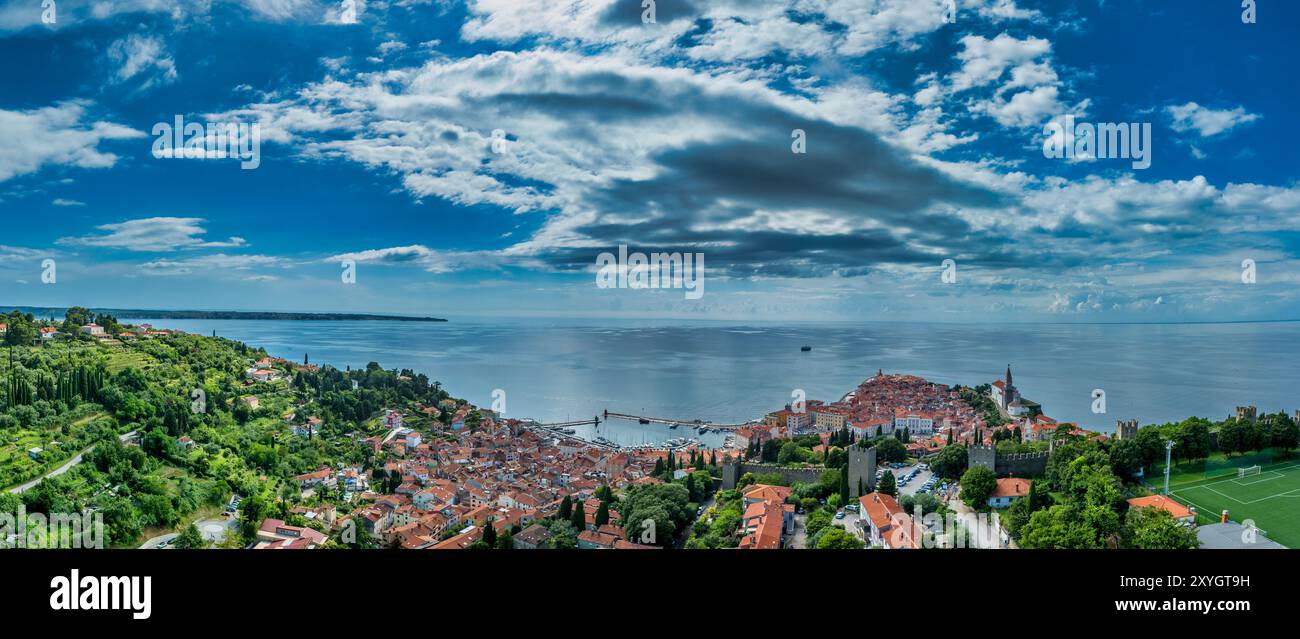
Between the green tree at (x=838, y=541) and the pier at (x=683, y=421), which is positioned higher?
the green tree at (x=838, y=541)

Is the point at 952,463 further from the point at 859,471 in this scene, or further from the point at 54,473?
the point at 54,473

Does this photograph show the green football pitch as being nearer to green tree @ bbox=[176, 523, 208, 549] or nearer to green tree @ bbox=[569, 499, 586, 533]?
green tree @ bbox=[569, 499, 586, 533]

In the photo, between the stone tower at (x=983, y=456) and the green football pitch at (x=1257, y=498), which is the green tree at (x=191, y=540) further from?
the green football pitch at (x=1257, y=498)

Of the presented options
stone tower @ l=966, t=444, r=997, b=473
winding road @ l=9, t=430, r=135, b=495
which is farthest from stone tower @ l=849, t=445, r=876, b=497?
winding road @ l=9, t=430, r=135, b=495

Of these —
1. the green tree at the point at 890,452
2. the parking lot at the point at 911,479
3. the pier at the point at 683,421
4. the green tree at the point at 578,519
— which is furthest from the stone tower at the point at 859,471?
the pier at the point at 683,421

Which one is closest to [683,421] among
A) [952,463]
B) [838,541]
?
[952,463]

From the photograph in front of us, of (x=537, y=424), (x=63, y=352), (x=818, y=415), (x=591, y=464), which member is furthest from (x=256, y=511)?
(x=818, y=415)
